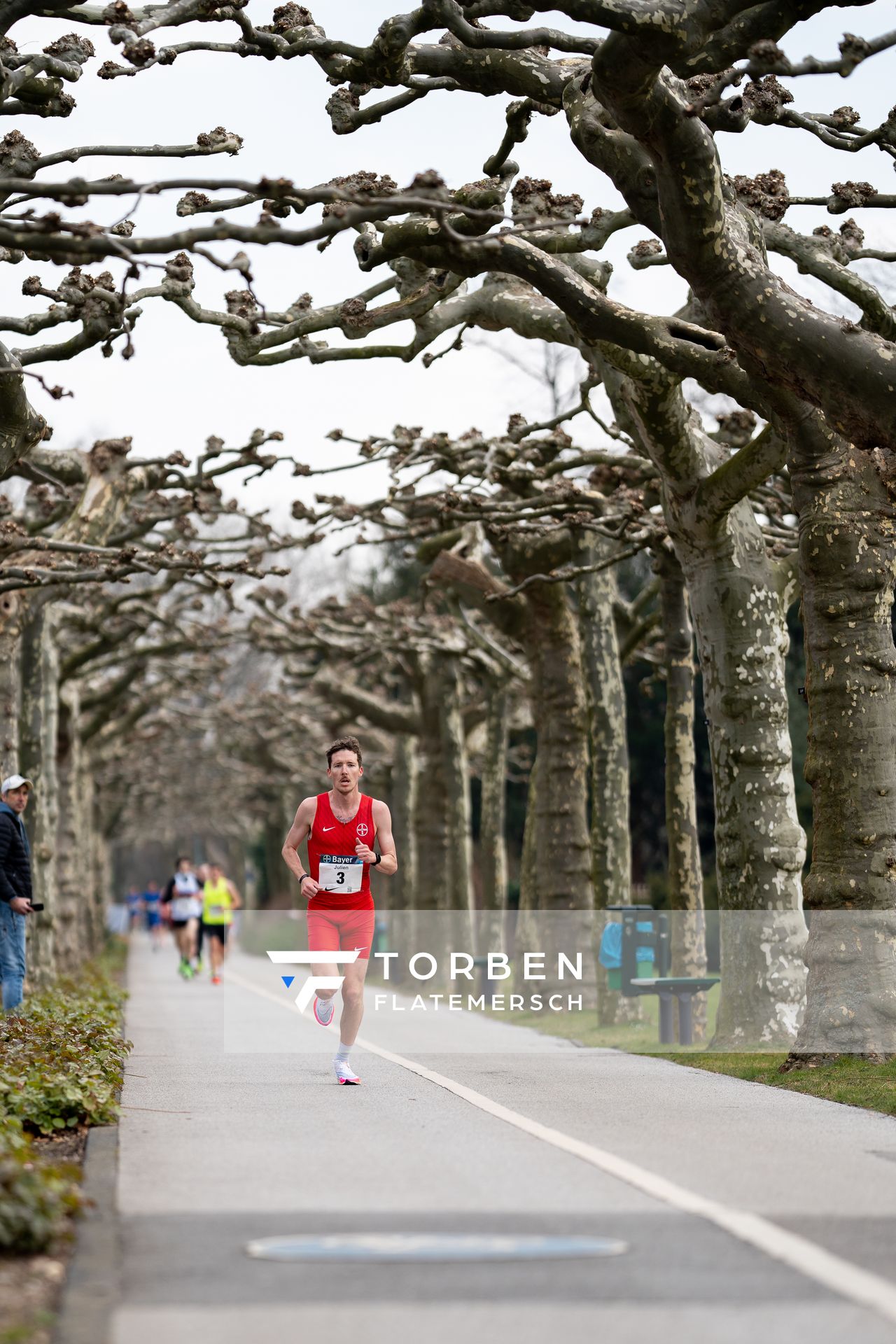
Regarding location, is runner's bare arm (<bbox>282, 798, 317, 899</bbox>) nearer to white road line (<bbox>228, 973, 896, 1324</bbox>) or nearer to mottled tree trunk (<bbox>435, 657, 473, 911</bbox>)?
white road line (<bbox>228, 973, 896, 1324</bbox>)

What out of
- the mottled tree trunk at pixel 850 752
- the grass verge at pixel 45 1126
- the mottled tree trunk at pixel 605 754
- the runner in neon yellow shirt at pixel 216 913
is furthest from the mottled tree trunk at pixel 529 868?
the mottled tree trunk at pixel 850 752

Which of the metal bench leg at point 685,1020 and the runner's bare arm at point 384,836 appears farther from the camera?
the metal bench leg at point 685,1020

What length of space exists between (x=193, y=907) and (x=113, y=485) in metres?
15.2

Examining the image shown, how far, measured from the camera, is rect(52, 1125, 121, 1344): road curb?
4.60 metres

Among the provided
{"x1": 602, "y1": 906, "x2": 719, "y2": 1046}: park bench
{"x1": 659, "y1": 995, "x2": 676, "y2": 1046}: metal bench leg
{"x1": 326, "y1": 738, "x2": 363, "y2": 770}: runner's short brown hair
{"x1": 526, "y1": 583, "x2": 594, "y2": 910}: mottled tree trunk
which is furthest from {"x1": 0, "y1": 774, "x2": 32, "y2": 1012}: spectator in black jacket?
{"x1": 526, "y1": 583, "x2": 594, "y2": 910}: mottled tree trunk

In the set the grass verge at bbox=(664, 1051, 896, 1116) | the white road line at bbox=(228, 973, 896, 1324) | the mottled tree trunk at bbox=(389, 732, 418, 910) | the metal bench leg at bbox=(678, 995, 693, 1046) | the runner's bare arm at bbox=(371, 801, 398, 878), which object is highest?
the mottled tree trunk at bbox=(389, 732, 418, 910)

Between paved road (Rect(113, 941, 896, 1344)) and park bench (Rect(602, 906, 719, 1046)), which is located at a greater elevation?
park bench (Rect(602, 906, 719, 1046))

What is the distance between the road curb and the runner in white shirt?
25384 mm

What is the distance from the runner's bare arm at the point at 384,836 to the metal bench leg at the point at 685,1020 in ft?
16.7

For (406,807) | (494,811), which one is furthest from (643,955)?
(406,807)

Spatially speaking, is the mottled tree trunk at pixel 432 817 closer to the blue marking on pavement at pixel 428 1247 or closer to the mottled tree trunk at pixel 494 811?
the mottled tree trunk at pixel 494 811

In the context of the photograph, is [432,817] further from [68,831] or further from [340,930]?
[340,930]

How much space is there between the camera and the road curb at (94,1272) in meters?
4.60

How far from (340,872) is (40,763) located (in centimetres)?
1242
